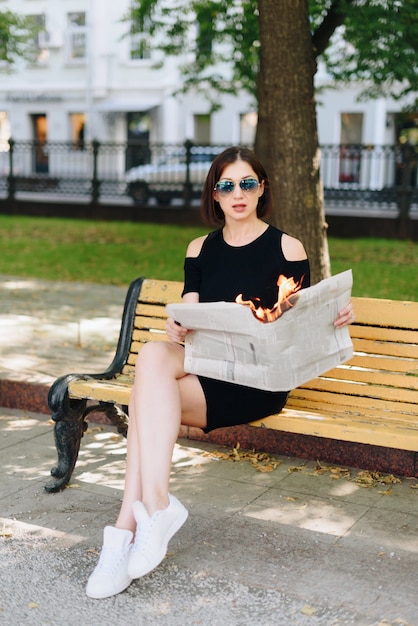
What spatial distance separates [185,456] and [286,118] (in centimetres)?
318

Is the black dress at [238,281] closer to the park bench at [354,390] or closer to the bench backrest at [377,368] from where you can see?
the park bench at [354,390]

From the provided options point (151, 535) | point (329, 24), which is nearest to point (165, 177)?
point (329, 24)

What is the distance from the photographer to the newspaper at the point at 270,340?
12.0ft

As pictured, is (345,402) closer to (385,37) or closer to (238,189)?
(238,189)

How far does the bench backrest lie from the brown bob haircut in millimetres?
655

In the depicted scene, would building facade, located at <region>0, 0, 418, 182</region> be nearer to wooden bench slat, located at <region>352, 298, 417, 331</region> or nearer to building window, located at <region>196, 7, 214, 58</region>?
building window, located at <region>196, 7, 214, 58</region>

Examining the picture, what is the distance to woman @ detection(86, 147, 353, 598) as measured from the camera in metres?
3.41

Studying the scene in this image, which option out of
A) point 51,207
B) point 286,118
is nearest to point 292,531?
point 286,118

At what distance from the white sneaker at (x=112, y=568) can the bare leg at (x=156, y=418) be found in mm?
80

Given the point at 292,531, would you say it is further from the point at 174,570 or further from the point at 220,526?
the point at 174,570

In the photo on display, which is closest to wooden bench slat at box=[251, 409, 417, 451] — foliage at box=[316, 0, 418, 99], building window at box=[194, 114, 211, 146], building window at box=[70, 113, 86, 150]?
foliage at box=[316, 0, 418, 99]

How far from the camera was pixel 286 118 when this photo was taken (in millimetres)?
7109

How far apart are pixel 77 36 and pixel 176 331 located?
35631 millimetres

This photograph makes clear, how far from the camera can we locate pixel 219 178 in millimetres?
4086
